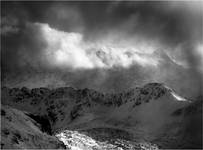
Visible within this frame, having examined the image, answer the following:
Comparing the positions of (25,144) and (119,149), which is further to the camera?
(119,149)

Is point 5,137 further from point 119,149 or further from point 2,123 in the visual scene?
point 119,149

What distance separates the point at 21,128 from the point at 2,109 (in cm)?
553

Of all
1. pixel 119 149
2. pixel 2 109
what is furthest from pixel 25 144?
pixel 119 149

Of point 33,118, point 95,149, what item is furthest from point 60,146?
point 95,149

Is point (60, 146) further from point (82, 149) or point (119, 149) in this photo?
point (119, 149)

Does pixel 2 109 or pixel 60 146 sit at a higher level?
pixel 2 109

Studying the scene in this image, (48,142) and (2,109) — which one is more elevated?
(2,109)

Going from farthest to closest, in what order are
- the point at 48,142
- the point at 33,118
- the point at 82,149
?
the point at 82,149
the point at 33,118
the point at 48,142

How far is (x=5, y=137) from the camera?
64.9 meters

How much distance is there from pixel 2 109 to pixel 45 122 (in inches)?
923

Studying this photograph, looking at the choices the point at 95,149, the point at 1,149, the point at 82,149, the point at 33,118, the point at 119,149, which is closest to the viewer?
the point at 1,149

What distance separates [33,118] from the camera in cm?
9019

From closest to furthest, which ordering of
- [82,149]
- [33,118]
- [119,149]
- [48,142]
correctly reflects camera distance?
[48,142]
[33,118]
[82,149]
[119,149]

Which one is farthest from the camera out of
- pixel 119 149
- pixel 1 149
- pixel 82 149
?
pixel 119 149
